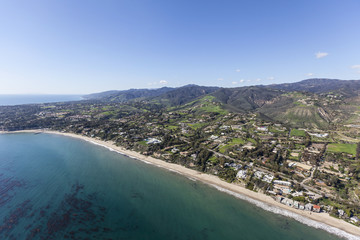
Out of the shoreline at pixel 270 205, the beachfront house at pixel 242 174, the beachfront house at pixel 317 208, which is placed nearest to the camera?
the shoreline at pixel 270 205

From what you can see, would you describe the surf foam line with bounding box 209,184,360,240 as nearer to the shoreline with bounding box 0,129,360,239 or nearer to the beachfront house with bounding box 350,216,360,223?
the shoreline with bounding box 0,129,360,239

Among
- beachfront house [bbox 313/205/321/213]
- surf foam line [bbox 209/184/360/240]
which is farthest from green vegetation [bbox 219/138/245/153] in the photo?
beachfront house [bbox 313/205/321/213]

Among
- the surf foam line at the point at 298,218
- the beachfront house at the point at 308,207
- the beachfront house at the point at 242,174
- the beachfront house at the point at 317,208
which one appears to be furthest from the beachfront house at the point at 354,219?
the beachfront house at the point at 242,174

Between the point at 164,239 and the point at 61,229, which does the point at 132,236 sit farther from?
the point at 61,229

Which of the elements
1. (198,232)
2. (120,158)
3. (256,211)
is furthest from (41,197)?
(256,211)

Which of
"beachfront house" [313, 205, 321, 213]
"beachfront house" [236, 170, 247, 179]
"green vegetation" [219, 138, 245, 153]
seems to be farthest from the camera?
"green vegetation" [219, 138, 245, 153]

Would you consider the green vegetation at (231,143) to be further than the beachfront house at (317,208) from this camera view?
Yes

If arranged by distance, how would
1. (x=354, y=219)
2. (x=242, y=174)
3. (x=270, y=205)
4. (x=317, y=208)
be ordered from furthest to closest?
(x=242, y=174) < (x=270, y=205) < (x=317, y=208) < (x=354, y=219)

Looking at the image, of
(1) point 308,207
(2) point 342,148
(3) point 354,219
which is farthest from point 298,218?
(2) point 342,148

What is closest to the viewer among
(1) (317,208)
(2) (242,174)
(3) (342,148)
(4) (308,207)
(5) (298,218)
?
(5) (298,218)

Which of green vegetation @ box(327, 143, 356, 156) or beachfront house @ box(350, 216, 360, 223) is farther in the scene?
green vegetation @ box(327, 143, 356, 156)

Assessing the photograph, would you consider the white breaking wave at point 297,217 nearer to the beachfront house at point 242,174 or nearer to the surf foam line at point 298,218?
the surf foam line at point 298,218

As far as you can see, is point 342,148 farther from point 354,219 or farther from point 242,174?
point 242,174
